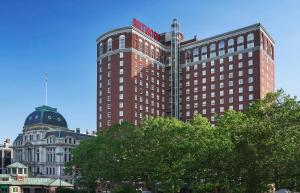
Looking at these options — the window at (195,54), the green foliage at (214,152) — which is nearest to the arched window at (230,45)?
the window at (195,54)

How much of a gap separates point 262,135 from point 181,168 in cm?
2014

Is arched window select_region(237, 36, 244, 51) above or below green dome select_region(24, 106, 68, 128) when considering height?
above

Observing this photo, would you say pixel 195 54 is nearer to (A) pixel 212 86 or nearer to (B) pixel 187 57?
(B) pixel 187 57

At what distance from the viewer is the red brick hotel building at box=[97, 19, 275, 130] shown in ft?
469

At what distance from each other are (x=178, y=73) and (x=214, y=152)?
332 feet

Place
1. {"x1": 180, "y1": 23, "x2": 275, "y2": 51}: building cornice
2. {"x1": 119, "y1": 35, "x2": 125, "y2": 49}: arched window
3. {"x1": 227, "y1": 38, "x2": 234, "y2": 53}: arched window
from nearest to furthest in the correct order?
1. {"x1": 180, "y1": 23, "x2": 275, "y2": 51}: building cornice
2. {"x1": 119, "y1": 35, "x2": 125, "y2": 49}: arched window
3. {"x1": 227, "y1": 38, "x2": 234, "y2": 53}: arched window

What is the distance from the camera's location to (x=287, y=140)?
55.3 metres

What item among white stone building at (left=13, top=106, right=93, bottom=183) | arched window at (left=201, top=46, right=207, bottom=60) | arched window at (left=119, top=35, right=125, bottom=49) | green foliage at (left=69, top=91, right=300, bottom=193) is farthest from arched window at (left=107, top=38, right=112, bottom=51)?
green foliage at (left=69, top=91, right=300, bottom=193)

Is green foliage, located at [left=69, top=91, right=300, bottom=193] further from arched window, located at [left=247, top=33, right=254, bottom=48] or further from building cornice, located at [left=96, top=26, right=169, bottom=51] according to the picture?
arched window, located at [left=247, top=33, right=254, bottom=48]

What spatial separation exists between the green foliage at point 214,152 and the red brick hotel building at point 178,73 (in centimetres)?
5174

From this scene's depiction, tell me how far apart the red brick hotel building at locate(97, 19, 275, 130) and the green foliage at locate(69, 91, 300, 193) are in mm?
51735

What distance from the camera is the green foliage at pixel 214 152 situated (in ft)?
176

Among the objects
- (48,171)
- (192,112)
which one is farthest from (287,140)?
(48,171)

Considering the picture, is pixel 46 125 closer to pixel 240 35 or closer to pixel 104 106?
pixel 104 106
